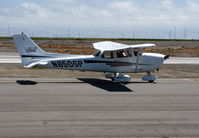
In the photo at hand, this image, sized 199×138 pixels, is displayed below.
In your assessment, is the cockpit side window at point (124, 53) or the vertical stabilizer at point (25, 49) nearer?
the vertical stabilizer at point (25, 49)

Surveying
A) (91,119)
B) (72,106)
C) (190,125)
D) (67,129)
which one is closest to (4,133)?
(67,129)

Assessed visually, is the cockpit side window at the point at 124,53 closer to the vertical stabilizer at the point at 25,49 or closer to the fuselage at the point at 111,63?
the fuselage at the point at 111,63

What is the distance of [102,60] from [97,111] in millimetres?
8231

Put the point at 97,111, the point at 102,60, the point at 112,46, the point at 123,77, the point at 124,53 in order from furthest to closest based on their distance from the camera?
the point at 112,46, the point at 124,53, the point at 102,60, the point at 123,77, the point at 97,111

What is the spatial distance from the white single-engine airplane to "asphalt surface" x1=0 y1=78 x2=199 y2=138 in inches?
68.5

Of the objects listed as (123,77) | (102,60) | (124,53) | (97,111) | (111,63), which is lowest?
(97,111)

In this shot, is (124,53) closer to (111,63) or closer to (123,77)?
(111,63)

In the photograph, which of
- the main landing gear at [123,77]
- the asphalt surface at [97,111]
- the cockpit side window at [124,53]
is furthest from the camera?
the cockpit side window at [124,53]

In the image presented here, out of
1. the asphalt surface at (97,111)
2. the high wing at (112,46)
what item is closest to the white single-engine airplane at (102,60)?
the high wing at (112,46)

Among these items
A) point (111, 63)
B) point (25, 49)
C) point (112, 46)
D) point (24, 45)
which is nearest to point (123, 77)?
point (111, 63)

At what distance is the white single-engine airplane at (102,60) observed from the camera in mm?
17984

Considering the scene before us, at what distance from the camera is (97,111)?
10578mm

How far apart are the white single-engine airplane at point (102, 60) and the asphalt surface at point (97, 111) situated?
5.71 ft

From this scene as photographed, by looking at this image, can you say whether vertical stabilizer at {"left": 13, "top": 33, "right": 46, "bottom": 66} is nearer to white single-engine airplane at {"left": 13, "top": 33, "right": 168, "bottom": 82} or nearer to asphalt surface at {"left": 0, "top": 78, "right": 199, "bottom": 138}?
white single-engine airplane at {"left": 13, "top": 33, "right": 168, "bottom": 82}
